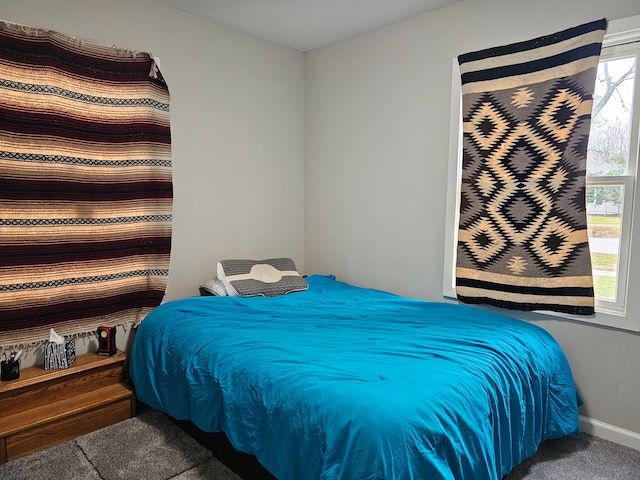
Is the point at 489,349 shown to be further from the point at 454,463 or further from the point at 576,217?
the point at 576,217

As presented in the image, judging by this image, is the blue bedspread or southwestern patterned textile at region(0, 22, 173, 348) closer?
the blue bedspread

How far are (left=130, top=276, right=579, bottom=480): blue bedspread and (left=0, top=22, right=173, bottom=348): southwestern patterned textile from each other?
39 centimetres

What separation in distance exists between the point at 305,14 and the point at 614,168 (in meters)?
2.09

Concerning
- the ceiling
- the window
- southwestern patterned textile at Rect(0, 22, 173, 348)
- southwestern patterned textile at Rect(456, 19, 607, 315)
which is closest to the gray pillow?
southwestern patterned textile at Rect(0, 22, 173, 348)

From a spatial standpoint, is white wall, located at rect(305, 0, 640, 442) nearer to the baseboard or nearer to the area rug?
the baseboard

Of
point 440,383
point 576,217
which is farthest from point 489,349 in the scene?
point 576,217

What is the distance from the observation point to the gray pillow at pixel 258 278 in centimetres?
302

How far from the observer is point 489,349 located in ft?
6.61

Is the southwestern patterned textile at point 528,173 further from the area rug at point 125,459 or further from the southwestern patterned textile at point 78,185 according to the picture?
the southwestern patterned textile at point 78,185

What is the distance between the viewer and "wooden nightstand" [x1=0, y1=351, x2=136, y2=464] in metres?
2.17

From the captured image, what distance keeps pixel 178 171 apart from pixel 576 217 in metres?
2.42

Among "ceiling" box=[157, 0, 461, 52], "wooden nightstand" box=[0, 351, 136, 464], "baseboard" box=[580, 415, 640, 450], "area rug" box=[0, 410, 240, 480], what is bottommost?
"area rug" box=[0, 410, 240, 480]

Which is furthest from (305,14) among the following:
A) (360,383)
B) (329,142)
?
(360,383)

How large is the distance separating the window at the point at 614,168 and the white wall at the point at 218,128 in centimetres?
218
